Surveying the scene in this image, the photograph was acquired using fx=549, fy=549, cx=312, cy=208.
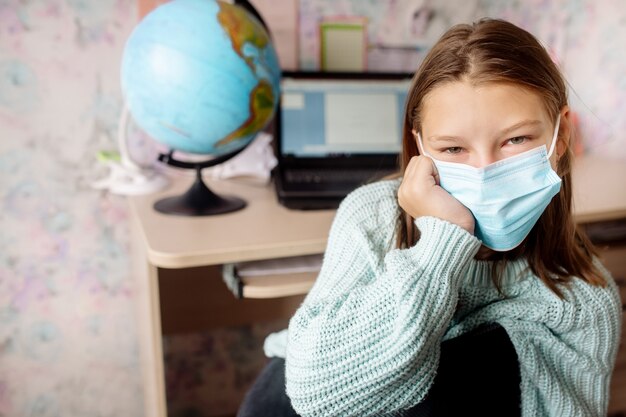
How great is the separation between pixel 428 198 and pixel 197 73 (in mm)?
460

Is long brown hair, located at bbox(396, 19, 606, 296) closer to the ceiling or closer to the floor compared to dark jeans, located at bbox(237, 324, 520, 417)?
closer to the ceiling

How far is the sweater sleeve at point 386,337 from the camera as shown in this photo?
2.17 ft

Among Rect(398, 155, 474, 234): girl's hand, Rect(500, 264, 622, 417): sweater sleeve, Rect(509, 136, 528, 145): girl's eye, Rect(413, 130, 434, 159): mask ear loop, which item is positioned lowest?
Rect(500, 264, 622, 417): sweater sleeve

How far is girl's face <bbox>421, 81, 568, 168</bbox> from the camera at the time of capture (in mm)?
704

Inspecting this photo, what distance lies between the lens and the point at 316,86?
1.37 meters

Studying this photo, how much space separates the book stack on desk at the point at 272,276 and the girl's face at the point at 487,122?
0.37m

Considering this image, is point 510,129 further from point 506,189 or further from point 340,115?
point 340,115

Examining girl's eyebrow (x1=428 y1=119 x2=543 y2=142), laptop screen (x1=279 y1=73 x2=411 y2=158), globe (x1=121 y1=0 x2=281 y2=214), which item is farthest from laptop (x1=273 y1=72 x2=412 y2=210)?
girl's eyebrow (x1=428 y1=119 x2=543 y2=142)

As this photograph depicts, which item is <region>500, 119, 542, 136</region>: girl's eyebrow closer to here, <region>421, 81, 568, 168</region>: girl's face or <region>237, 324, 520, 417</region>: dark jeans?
<region>421, 81, 568, 168</region>: girl's face

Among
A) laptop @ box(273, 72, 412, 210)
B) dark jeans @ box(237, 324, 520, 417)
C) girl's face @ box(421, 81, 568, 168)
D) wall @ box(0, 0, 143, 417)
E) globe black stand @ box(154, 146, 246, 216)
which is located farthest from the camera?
laptop @ box(273, 72, 412, 210)

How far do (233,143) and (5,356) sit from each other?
85 cm

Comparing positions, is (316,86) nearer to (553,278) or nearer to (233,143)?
(233,143)

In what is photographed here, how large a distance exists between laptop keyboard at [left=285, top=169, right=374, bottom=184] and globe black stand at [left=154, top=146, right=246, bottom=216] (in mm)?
145

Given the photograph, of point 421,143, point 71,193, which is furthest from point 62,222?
point 421,143
